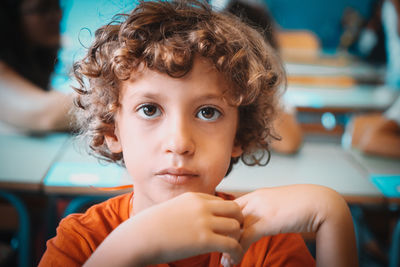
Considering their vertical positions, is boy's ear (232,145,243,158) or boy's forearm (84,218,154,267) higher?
boy's ear (232,145,243,158)

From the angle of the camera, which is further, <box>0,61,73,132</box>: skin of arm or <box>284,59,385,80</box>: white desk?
<box>284,59,385,80</box>: white desk

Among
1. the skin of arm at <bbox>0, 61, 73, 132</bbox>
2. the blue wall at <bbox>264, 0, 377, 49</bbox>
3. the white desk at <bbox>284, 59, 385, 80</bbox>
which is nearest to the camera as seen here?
the skin of arm at <bbox>0, 61, 73, 132</bbox>

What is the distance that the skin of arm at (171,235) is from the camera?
1.33 feet

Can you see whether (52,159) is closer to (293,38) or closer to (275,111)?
(275,111)

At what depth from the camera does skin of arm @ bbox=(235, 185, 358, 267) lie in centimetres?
50

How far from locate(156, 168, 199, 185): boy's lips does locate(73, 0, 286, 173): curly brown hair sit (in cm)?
14

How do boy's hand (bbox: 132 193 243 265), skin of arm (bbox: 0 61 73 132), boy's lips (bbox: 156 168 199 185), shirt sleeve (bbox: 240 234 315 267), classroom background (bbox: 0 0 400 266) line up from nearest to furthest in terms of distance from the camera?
boy's hand (bbox: 132 193 243 265), boy's lips (bbox: 156 168 199 185), shirt sleeve (bbox: 240 234 315 267), classroom background (bbox: 0 0 400 266), skin of arm (bbox: 0 61 73 132)

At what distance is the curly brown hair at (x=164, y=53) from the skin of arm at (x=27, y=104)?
830 mm

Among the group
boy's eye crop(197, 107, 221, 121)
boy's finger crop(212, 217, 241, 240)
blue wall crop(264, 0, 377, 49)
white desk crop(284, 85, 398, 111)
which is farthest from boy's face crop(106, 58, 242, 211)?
blue wall crop(264, 0, 377, 49)

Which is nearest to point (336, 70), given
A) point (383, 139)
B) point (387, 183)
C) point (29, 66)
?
point (383, 139)

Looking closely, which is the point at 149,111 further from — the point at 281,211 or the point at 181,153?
the point at 281,211

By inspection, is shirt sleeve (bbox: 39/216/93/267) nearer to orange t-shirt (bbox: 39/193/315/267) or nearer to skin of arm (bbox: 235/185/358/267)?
orange t-shirt (bbox: 39/193/315/267)

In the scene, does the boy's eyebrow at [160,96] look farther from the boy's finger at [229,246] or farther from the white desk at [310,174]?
the white desk at [310,174]

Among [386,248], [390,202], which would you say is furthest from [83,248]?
[386,248]
